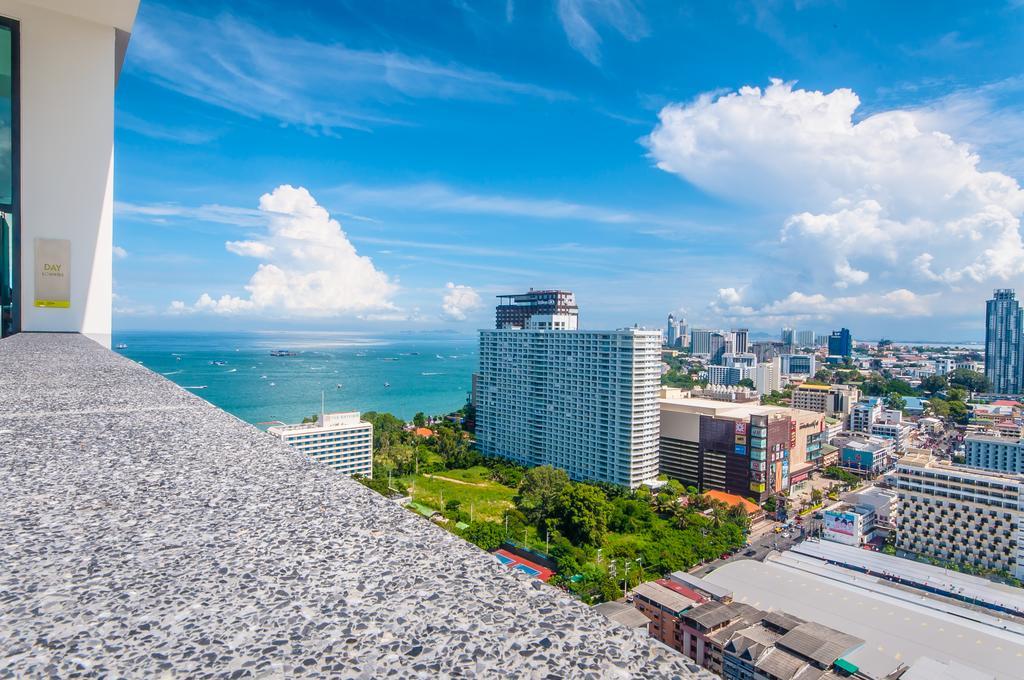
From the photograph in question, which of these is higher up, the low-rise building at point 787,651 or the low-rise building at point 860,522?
the low-rise building at point 787,651

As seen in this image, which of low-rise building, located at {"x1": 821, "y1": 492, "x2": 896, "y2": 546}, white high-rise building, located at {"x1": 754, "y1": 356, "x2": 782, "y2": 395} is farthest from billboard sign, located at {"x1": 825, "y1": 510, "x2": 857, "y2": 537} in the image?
white high-rise building, located at {"x1": 754, "y1": 356, "x2": 782, "y2": 395}

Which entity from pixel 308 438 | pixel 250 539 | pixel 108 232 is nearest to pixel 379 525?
pixel 250 539

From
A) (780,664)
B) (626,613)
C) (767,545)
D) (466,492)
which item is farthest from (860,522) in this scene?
(466,492)

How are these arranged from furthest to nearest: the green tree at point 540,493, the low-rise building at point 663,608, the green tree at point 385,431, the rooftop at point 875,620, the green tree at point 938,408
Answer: the green tree at point 938,408 → the green tree at point 385,431 → the green tree at point 540,493 → the low-rise building at point 663,608 → the rooftop at point 875,620

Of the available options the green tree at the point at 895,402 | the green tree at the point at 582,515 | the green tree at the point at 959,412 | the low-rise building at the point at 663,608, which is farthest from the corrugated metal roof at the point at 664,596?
the green tree at the point at 895,402

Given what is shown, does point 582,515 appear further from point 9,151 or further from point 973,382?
point 973,382

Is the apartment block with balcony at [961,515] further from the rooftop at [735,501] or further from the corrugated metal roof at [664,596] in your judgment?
the corrugated metal roof at [664,596]
